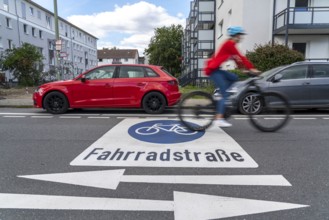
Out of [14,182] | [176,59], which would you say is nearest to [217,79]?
[14,182]

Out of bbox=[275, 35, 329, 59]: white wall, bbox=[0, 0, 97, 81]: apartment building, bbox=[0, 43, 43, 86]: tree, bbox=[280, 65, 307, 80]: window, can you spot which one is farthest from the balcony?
bbox=[0, 43, 43, 86]: tree

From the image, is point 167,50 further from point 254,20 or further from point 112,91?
point 112,91

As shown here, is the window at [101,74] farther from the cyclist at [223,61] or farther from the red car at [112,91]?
the cyclist at [223,61]

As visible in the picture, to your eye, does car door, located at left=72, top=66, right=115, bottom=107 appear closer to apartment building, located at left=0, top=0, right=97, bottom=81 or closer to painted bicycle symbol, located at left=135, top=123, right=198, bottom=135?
painted bicycle symbol, located at left=135, top=123, right=198, bottom=135

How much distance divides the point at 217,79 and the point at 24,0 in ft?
146

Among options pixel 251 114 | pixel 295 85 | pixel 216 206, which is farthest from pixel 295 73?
pixel 216 206

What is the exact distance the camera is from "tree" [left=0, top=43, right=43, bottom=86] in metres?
25.6

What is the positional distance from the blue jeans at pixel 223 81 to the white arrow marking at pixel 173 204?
2812mm

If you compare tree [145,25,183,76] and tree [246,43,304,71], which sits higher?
tree [145,25,183,76]

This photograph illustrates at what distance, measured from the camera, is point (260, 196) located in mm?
3125

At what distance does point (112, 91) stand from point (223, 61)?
4.67 metres

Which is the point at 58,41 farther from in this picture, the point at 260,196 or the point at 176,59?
the point at 176,59

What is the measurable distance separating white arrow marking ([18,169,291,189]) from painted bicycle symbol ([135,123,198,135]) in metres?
2.37

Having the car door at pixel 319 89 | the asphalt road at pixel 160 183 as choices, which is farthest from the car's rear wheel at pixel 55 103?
the car door at pixel 319 89
